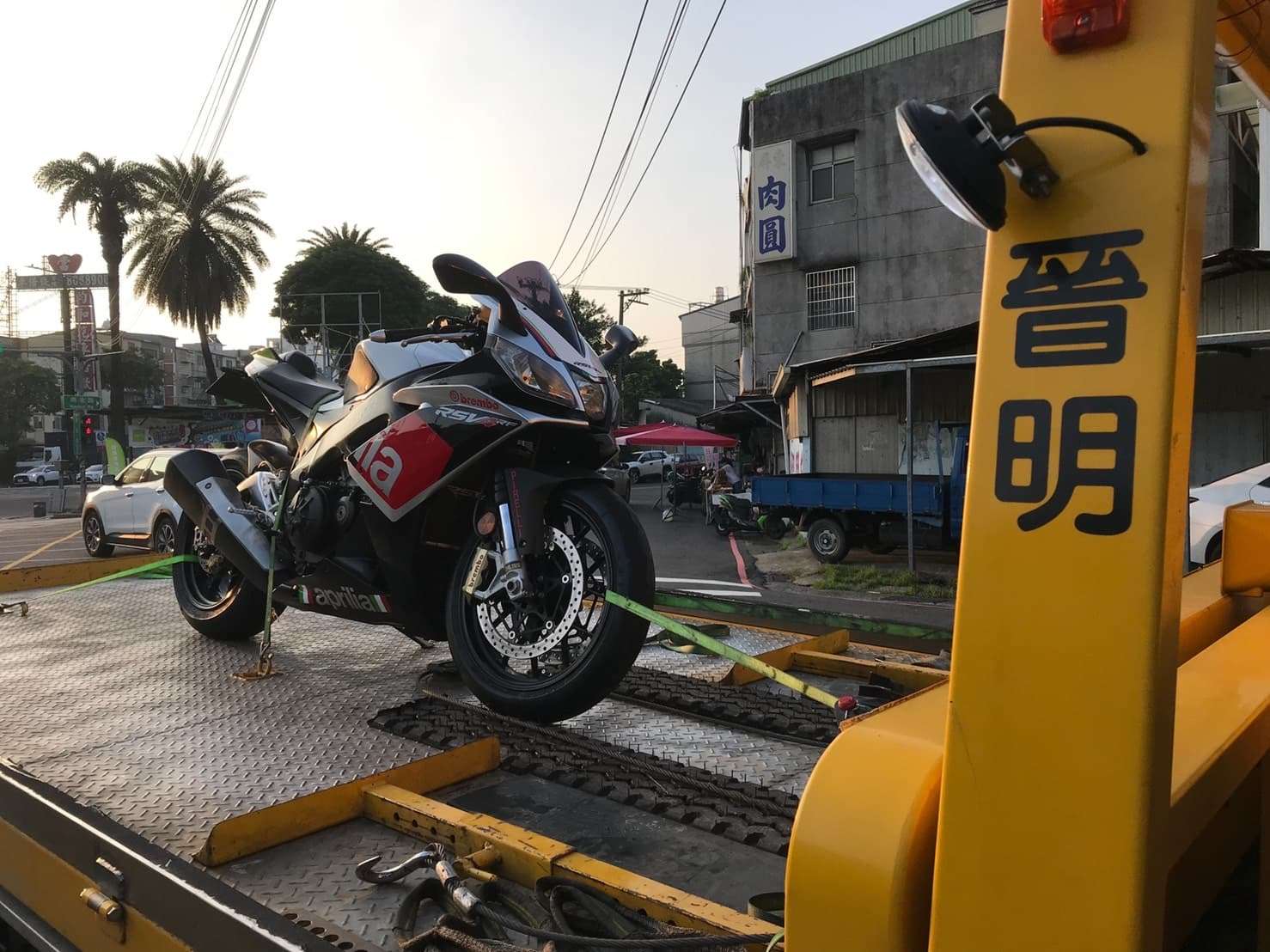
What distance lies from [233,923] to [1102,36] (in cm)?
191

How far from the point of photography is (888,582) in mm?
11672

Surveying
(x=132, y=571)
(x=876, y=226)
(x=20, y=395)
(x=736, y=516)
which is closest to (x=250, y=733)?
(x=132, y=571)

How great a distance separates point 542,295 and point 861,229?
19.0m

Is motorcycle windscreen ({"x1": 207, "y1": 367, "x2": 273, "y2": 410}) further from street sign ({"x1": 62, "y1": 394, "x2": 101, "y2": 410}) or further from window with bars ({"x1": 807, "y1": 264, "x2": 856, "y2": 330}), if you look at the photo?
street sign ({"x1": 62, "y1": 394, "x2": 101, "y2": 410})

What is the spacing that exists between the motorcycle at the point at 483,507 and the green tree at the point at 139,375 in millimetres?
60847

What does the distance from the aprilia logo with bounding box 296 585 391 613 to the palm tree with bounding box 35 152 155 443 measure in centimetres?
3224

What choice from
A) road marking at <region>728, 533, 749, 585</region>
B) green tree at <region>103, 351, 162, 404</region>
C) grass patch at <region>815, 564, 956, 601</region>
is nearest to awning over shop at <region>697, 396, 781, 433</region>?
road marking at <region>728, 533, 749, 585</region>

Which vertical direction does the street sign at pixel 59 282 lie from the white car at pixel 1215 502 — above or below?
above

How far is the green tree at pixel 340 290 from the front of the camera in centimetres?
4372

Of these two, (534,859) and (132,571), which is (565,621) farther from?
(132,571)

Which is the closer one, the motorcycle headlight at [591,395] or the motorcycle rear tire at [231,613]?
the motorcycle headlight at [591,395]

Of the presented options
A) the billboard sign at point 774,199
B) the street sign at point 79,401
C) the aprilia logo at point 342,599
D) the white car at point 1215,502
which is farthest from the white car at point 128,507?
the street sign at point 79,401

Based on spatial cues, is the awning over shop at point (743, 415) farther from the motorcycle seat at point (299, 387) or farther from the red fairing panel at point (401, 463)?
the red fairing panel at point (401, 463)

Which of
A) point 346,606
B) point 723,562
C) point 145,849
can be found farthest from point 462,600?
point 723,562
